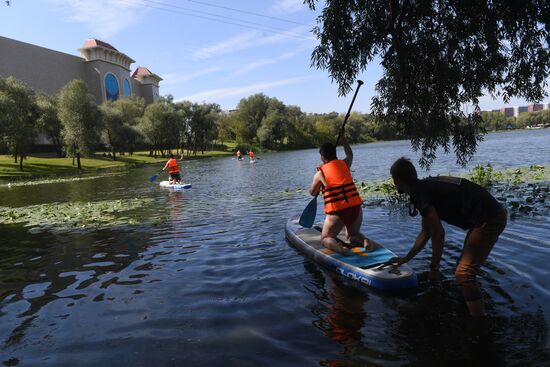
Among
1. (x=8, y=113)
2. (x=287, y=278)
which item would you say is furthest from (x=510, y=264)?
(x=8, y=113)

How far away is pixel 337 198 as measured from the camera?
23.6ft

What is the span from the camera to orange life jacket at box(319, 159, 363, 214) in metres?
7.19

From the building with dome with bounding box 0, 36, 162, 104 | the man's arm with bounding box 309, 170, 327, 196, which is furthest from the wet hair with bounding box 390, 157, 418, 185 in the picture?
the building with dome with bounding box 0, 36, 162, 104

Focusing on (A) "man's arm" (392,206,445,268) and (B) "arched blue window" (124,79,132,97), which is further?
(B) "arched blue window" (124,79,132,97)

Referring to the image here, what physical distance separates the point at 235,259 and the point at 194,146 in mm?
88480

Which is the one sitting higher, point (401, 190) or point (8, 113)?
point (8, 113)

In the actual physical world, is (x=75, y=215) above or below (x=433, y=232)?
below

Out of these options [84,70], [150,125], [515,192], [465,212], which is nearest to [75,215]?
[465,212]

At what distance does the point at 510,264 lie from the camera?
22.6 feet

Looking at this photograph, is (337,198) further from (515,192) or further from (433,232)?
(515,192)

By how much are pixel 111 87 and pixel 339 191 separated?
354 feet

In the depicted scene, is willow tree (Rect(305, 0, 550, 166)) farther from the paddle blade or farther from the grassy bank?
the grassy bank

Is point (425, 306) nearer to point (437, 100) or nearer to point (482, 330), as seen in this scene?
point (482, 330)

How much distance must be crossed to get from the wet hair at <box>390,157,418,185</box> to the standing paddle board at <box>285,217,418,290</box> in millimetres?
1821
